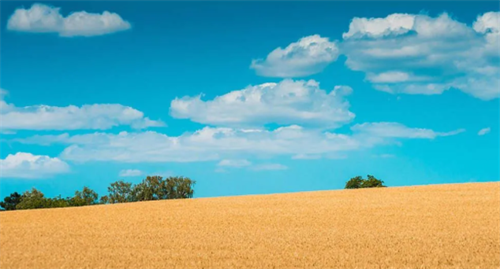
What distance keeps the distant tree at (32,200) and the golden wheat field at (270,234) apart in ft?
112

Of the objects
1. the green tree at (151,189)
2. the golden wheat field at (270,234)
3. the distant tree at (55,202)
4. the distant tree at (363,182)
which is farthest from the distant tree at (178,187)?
the golden wheat field at (270,234)

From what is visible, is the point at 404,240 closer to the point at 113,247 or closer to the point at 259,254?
the point at 259,254

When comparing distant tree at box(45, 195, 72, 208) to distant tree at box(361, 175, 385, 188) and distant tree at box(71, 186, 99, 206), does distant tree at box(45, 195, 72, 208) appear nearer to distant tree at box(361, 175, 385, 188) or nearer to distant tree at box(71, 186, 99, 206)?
distant tree at box(71, 186, 99, 206)

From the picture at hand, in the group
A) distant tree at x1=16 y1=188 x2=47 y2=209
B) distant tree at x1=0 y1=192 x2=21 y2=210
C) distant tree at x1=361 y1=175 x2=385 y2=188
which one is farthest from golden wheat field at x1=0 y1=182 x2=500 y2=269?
distant tree at x1=0 y1=192 x2=21 y2=210

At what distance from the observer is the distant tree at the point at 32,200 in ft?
231

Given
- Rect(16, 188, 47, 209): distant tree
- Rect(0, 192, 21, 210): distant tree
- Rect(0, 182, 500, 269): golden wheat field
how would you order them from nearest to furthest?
1. Rect(0, 182, 500, 269): golden wheat field
2. Rect(16, 188, 47, 209): distant tree
3. Rect(0, 192, 21, 210): distant tree

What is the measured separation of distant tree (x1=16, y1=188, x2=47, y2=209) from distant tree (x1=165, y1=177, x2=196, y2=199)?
1777cm

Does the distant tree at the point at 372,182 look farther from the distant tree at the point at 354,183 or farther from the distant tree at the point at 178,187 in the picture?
the distant tree at the point at 178,187

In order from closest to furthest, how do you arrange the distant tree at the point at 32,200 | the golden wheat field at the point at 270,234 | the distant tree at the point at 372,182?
the golden wheat field at the point at 270,234, the distant tree at the point at 372,182, the distant tree at the point at 32,200

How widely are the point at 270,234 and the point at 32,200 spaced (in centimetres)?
5618

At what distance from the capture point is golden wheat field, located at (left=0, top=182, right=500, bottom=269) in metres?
17.4

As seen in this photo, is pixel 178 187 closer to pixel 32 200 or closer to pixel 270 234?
pixel 32 200

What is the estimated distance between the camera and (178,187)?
8494cm

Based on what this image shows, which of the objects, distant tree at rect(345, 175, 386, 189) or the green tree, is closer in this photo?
distant tree at rect(345, 175, 386, 189)
